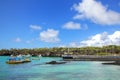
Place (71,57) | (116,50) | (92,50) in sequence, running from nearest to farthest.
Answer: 1. (71,57)
2. (116,50)
3. (92,50)

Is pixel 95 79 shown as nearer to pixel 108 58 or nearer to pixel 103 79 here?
pixel 103 79

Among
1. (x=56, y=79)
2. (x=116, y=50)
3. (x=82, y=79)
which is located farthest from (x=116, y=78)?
(x=116, y=50)

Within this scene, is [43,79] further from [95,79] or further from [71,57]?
[71,57]

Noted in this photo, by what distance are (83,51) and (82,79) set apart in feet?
507

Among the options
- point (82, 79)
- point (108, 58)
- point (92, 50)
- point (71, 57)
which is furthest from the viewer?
point (92, 50)

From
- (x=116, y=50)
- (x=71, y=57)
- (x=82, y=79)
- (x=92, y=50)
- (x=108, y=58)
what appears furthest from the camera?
(x=92, y=50)

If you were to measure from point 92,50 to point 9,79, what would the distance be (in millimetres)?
148306

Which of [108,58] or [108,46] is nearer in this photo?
[108,58]

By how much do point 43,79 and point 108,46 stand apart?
153826 millimetres

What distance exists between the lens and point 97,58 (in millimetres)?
111688

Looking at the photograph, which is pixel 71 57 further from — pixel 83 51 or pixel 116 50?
pixel 83 51

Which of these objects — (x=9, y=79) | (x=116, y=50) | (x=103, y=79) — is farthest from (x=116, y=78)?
(x=116, y=50)

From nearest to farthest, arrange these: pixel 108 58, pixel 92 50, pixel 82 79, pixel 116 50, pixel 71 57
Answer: pixel 82 79, pixel 108 58, pixel 71 57, pixel 116 50, pixel 92 50

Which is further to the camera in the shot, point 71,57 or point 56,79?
point 71,57
